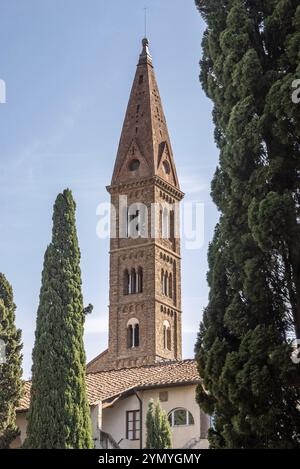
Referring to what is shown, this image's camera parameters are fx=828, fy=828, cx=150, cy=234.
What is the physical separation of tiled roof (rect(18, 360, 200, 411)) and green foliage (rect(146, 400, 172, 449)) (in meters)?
2.70

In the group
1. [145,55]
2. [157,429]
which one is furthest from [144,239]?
[157,429]

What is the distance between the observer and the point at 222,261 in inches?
495

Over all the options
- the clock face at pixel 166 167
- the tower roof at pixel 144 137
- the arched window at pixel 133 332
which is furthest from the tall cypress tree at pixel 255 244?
the clock face at pixel 166 167

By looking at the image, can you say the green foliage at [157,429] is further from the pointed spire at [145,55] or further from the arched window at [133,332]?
the pointed spire at [145,55]

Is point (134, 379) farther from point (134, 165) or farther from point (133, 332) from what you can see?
point (134, 165)

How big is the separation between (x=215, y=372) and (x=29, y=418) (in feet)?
30.5

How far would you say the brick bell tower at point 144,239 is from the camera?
2576 inches

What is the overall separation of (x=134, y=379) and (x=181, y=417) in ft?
8.89

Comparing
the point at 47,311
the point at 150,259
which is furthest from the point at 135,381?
the point at 150,259

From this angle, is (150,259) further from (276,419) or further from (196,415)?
(276,419)

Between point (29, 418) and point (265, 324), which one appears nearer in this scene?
point (265, 324)

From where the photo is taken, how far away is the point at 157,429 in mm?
24844
